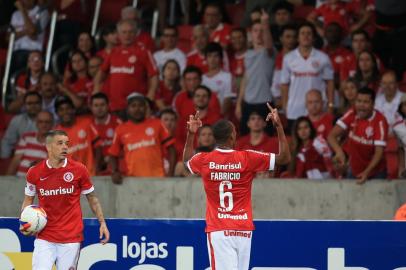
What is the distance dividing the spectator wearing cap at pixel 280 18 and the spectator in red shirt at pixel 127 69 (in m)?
2.07

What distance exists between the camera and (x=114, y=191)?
15625 mm

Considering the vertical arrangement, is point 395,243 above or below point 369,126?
below

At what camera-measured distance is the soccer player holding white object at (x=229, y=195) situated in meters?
11.0

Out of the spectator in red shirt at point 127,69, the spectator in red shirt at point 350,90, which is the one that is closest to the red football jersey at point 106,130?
the spectator in red shirt at point 127,69

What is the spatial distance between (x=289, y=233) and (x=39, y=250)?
2.60m

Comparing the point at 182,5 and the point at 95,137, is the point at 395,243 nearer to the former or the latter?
the point at 95,137

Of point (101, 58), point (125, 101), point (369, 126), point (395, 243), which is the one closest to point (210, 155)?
point (395, 243)

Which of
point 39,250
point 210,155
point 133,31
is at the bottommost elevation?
point 39,250

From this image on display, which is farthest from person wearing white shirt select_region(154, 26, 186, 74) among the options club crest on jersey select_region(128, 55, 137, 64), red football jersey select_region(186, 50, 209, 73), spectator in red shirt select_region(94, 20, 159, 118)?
club crest on jersey select_region(128, 55, 137, 64)

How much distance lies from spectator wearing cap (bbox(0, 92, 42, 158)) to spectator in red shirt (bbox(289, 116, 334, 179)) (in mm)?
4056

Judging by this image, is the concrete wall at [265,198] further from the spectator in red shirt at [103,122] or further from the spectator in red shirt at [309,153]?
the spectator in red shirt at [103,122]

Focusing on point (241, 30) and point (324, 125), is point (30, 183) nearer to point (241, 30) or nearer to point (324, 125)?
point (324, 125)

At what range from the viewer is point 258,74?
56.2ft

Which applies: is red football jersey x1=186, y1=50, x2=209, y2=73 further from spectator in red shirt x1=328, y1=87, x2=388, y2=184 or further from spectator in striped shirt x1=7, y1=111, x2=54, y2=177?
spectator in red shirt x1=328, y1=87, x2=388, y2=184
